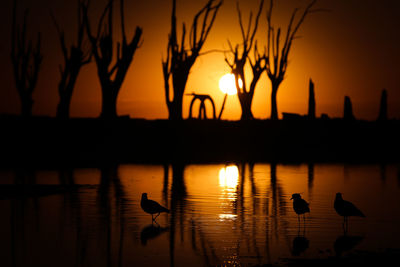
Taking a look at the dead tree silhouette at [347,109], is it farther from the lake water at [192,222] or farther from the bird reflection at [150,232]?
the bird reflection at [150,232]

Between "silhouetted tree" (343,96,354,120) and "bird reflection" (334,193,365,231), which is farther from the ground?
"silhouetted tree" (343,96,354,120)

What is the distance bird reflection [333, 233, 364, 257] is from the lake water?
15 mm

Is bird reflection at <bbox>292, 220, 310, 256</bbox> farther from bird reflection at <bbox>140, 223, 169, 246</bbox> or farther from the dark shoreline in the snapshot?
the dark shoreline

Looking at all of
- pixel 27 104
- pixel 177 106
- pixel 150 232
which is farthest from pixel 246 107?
pixel 150 232

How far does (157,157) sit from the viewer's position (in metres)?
30.0

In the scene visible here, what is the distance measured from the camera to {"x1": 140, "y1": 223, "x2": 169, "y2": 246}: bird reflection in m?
9.88

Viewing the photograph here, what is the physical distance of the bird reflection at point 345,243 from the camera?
8781 millimetres

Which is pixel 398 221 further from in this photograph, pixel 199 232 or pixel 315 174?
pixel 315 174

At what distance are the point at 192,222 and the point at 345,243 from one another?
299cm

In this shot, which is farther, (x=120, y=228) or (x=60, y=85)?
(x=60, y=85)

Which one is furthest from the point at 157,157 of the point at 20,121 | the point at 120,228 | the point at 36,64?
the point at 120,228

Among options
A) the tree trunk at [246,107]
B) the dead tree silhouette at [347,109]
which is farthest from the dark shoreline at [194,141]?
the tree trunk at [246,107]

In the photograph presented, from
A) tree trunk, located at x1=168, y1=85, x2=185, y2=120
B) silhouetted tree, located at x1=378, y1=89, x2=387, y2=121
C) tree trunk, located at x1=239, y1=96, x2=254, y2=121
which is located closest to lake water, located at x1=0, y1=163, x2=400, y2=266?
tree trunk, located at x1=168, y1=85, x2=185, y2=120

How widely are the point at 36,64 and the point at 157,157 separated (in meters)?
15.5
